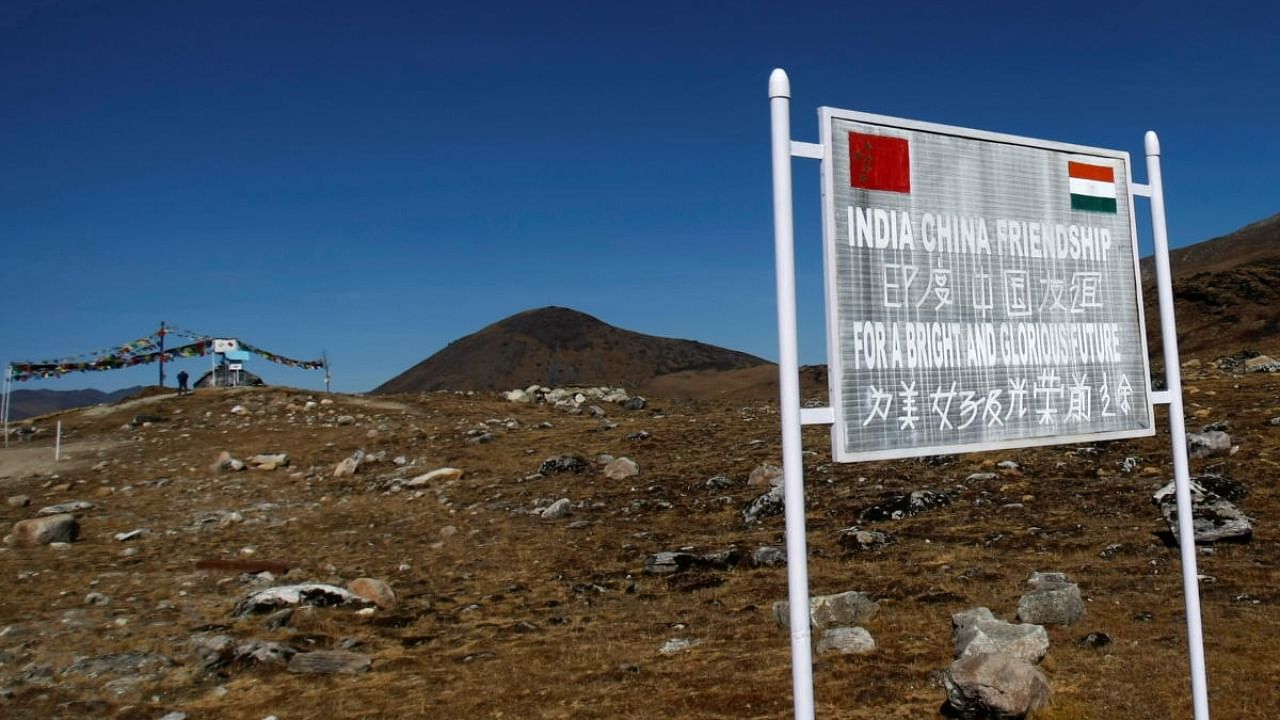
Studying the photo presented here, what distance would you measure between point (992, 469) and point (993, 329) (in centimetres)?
1071

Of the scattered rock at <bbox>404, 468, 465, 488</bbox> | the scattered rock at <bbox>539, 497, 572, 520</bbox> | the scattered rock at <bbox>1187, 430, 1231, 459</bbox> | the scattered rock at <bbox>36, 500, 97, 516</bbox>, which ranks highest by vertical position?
the scattered rock at <bbox>1187, 430, 1231, 459</bbox>

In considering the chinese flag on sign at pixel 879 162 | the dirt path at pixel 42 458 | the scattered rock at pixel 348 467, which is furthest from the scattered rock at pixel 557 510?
the dirt path at pixel 42 458

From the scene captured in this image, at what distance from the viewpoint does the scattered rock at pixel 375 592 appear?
971cm

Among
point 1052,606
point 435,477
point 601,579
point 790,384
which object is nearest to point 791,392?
point 790,384

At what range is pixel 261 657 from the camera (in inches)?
299

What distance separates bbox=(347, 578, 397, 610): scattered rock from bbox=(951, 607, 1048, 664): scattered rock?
6.27m

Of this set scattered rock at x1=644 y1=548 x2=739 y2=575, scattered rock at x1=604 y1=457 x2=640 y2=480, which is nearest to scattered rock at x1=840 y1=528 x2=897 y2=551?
scattered rock at x1=644 y1=548 x2=739 y2=575

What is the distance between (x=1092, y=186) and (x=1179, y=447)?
1640mm

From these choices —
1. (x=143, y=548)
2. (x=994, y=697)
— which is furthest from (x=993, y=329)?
(x=143, y=548)

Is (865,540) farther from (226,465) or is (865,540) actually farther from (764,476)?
(226,465)

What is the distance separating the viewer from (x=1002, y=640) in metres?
6.33

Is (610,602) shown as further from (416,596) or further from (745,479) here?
(745,479)

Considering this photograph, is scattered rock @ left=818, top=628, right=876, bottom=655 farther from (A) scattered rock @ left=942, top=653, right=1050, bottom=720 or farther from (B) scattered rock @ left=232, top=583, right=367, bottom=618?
(B) scattered rock @ left=232, top=583, right=367, bottom=618

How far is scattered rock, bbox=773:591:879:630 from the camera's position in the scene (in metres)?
7.82
